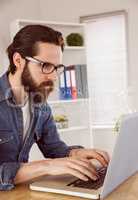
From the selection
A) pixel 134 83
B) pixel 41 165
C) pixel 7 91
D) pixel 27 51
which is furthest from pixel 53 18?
pixel 41 165

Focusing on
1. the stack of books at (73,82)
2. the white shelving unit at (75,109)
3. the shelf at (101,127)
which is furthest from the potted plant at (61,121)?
the shelf at (101,127)

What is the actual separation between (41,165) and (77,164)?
0.14 m

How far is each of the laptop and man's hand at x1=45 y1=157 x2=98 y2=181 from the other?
0.03m

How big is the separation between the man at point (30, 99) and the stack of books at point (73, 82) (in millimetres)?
1382

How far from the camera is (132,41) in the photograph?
3.34 m

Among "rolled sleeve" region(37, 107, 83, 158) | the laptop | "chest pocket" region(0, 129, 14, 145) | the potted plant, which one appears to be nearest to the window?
the potted plant

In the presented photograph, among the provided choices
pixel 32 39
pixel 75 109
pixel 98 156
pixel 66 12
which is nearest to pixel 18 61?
pixel 32 39

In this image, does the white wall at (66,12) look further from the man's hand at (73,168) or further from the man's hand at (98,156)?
the man's hand at (73,168)

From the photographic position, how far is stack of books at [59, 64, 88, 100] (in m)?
3.26

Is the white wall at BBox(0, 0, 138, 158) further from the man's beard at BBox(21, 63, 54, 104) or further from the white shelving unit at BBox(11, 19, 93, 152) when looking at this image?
the man's beard at BBox(21, 63, 54, 104)

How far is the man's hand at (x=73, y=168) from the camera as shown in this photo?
1.12 metres

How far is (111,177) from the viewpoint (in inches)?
40.7

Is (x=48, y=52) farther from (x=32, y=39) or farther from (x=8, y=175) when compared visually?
(x=8, y=175)

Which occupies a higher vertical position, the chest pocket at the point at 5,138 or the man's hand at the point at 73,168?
the chest pocket at the point at 5,138
